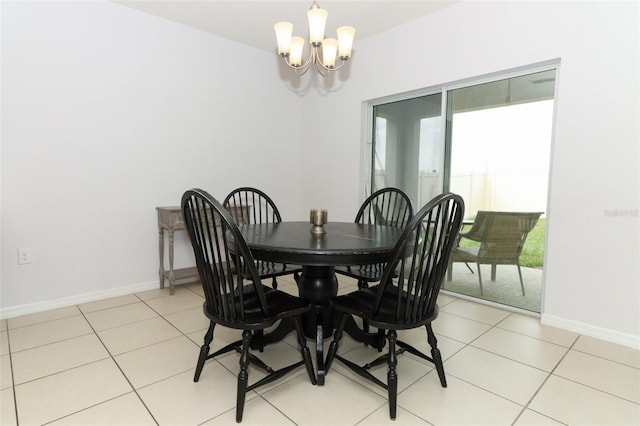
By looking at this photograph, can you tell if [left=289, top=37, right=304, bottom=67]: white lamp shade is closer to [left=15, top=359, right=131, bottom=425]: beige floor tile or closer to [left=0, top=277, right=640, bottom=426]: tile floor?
[left=0, top=277, right=640, bottom=426]: tile floor

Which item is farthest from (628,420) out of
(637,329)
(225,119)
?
(225,119)

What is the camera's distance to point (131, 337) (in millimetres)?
2238

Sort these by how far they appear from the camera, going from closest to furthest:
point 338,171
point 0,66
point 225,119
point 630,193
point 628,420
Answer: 1. point 628,420
2. point 630,193
3. point 0,66
4. point 225,119
5. point 338,171

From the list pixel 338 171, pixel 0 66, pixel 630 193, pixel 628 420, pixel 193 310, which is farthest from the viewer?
pixel 338 171

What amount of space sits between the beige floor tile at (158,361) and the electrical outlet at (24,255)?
4.14 ft

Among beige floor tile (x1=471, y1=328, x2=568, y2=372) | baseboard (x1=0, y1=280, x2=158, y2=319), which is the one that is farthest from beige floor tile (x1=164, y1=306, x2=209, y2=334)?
beige floor tile (x1=471, y1=328, x2=568, y2=372)

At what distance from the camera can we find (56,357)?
198 centimetres

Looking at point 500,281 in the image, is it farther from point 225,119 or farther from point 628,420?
point 225,119

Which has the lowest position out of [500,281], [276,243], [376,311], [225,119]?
[500,281]

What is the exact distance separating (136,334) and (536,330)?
2.64 meters

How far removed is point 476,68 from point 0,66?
340cm

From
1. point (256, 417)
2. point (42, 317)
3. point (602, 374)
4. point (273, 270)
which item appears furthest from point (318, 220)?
point (42, 317)

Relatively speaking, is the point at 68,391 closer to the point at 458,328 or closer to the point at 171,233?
the point at 171,233

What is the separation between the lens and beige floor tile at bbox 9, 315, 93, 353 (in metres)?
2.14
